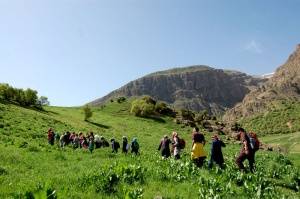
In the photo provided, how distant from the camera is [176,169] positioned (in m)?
18.0

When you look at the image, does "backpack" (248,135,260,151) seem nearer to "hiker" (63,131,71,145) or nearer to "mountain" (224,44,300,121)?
"hiker" (63,131,71,145)

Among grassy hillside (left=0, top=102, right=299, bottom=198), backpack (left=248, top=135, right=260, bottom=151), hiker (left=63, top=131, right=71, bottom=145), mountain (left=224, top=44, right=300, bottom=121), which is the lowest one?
grassy hillside (left=0, top=102, right=299, bottom=198)

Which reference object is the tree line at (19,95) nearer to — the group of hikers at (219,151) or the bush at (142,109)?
the bush at (142,109)

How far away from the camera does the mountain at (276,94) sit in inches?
5714

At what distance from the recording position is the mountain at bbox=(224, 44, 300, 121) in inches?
5714

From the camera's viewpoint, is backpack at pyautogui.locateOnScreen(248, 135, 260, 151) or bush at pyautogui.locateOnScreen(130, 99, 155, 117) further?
bush at pyautogui.locateOnScreen(130, 99, 155, 117)

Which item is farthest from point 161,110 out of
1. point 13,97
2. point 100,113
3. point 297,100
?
point 297,100

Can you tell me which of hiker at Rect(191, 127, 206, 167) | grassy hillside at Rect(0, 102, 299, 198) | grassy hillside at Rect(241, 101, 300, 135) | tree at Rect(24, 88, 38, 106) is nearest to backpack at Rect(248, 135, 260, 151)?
grassy hillside at Rect(0, 102, 299, 198)

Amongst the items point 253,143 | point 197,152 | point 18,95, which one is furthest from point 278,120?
point 197,152

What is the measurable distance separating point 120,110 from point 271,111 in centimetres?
5335

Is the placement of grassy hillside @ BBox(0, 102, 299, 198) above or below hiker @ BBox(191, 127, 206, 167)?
below

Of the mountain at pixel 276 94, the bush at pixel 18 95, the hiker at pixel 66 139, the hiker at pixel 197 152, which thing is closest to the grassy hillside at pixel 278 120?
the mountain at pixel 276 94

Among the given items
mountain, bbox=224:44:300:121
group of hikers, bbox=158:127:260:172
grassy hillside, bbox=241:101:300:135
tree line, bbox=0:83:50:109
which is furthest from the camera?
mountain, bbox=224:44:300:121

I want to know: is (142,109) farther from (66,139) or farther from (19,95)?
(66,139)
